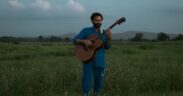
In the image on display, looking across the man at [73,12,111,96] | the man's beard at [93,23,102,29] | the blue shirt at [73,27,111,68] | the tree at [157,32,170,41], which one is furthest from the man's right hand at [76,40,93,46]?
the tree at [157,32,170,41]

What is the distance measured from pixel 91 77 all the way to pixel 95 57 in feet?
1.28

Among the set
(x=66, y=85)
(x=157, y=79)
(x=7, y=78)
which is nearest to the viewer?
(x=7, y=78)

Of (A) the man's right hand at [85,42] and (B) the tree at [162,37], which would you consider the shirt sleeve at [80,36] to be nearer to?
(A) the man's right hand at [85,42]

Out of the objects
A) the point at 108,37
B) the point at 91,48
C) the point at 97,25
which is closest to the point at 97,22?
the point at 97,25

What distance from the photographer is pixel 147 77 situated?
32.8ft

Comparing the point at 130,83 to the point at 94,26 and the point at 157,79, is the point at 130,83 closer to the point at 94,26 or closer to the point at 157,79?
the point at 157,79

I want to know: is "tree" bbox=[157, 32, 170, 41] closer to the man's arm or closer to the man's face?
the man's face

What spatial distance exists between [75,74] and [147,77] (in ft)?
5.77

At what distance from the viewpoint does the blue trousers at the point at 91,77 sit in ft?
25.0

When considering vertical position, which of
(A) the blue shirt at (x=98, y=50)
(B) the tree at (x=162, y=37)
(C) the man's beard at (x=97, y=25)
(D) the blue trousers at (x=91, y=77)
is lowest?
(B) the tree at (x=162, y=37)

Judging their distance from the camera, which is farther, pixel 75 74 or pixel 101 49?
pixel 75 74

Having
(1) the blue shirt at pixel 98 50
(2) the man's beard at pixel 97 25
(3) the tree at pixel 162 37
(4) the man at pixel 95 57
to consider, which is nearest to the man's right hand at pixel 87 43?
(4) the man at pixel 95 57

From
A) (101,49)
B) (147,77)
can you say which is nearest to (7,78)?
(101,49)

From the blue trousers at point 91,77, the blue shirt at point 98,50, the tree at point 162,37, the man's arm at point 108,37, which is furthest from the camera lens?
the tree at point 162,37
